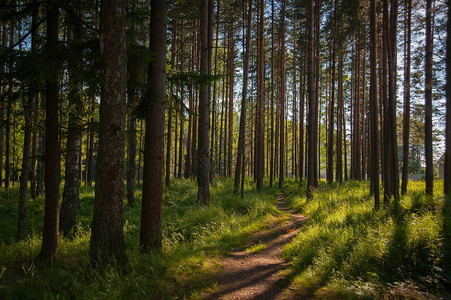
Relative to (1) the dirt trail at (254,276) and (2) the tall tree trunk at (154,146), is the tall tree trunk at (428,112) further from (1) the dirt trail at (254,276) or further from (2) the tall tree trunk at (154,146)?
(2) the tall tree trunk at (154,146)

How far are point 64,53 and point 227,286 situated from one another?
5.93 meters

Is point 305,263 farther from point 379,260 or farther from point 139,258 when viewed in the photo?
point 139,258

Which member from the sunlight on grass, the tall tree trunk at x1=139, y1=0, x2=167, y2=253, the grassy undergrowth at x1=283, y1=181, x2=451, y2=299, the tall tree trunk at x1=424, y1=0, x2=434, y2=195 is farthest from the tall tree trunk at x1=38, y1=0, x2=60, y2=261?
the tall tree trunk at x1=424, y1=0, x2=434, y2=195

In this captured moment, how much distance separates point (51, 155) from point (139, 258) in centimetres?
327

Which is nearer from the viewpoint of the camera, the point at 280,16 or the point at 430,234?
the point at 430,234

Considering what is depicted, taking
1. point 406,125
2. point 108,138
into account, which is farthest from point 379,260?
point 406,125

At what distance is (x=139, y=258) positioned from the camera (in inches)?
182

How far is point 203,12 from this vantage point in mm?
9305

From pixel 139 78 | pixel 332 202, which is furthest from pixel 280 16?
pixel 139 78

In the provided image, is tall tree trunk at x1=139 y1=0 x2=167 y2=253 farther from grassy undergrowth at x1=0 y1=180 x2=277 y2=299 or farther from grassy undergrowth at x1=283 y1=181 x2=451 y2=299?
grassy undergrowth at x1=283 y1=181 x2=451 y2=299

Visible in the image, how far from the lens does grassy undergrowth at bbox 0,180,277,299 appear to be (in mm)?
3789

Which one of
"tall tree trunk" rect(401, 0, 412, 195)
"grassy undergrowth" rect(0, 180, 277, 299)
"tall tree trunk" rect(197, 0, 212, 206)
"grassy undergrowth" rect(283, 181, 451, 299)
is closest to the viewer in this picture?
"grassy undergrowth" rect(283, 181, 451, 299)

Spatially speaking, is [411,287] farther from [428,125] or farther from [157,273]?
[428,125]

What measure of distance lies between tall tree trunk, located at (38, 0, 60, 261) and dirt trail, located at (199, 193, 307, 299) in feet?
13.7
